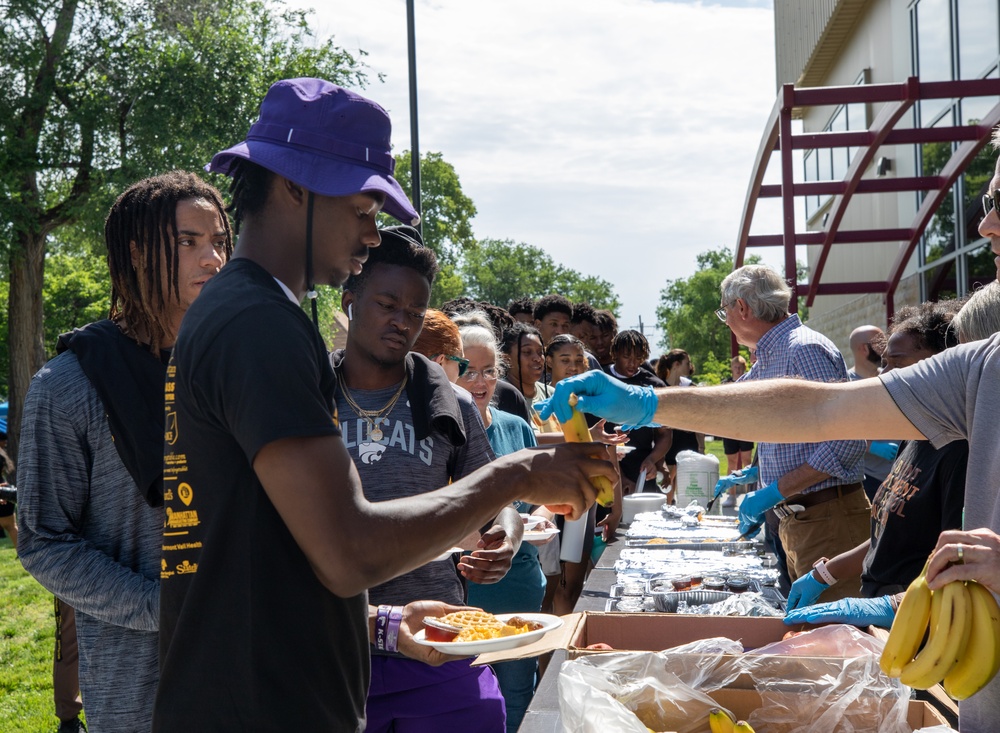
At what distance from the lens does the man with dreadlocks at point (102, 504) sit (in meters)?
2.17

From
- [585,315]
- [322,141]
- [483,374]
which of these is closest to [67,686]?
[483,374]

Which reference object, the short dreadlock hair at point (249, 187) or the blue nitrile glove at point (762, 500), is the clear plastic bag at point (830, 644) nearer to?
the short dreadlock hair at point (249, 187)

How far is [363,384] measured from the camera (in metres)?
2.83

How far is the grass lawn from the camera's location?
536 cm

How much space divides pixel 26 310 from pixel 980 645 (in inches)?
676

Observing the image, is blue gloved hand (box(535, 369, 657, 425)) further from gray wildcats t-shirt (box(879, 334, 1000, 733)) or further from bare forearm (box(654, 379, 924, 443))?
gray wildcats t-shirt (box(879, 334, 1000, 733))

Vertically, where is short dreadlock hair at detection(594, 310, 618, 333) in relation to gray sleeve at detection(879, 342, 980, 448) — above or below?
above

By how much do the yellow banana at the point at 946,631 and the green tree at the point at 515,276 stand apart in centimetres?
7417

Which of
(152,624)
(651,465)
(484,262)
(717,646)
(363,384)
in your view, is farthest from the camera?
(484,262)

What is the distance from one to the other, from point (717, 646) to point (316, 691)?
141cm

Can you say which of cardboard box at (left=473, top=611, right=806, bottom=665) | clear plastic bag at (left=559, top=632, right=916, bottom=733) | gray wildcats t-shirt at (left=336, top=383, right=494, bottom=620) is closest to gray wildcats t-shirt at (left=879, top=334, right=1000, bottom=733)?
clear plastic bag at (left=559, top=632, right=916, bottom=733)

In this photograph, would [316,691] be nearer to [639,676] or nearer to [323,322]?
[639,676]

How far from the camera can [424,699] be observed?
2.55m

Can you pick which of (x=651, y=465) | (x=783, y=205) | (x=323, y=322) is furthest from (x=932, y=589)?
(x=323, y=322)
